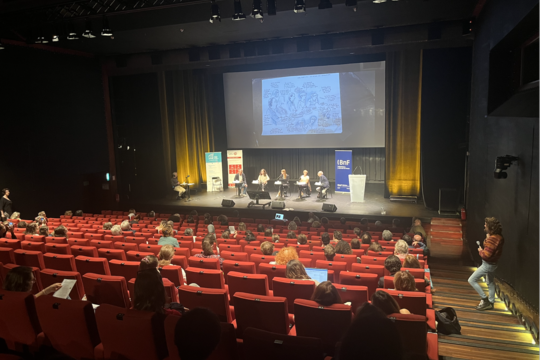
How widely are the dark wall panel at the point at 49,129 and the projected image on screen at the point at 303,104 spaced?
714 cm

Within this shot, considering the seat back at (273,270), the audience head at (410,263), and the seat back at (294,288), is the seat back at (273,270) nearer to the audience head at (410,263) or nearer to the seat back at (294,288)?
the seat back at (294,288)

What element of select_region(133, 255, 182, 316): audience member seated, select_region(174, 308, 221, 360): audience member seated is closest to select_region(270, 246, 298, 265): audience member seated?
select_region(133, 255, 182, 316): audience member seated

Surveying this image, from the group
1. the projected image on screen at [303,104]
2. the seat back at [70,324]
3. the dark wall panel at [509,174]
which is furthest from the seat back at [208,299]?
the projected image on screen at [303,104]

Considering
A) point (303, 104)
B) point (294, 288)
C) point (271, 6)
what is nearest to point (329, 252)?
point (294, 288)

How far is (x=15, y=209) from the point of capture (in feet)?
38.7

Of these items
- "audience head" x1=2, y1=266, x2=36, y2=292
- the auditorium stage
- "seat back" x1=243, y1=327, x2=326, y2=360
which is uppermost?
"audience head" x1=2, y1=266, x2=36, y2=292

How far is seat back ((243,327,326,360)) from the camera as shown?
2295 millimetres

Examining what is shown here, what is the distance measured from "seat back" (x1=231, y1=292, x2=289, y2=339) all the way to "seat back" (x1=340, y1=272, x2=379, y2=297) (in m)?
1.22

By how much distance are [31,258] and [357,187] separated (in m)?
9.96

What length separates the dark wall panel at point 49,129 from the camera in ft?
38.5

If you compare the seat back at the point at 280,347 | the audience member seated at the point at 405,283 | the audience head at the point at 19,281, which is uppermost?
the audience head at the point at 19,281

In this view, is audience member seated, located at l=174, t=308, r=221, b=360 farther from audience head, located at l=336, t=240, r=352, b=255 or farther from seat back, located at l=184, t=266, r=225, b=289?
audience head, located at l=336, t=240, r=352, b=255

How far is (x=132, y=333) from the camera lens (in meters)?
2.72

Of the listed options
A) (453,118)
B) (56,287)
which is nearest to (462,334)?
(56,287)
